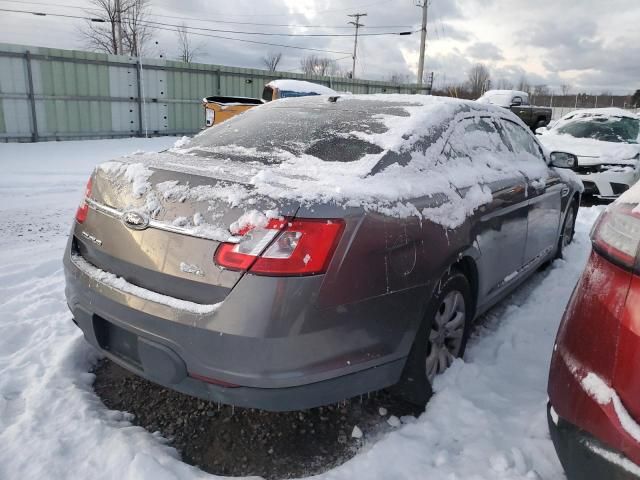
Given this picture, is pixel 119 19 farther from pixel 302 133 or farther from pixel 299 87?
pixel 302 133

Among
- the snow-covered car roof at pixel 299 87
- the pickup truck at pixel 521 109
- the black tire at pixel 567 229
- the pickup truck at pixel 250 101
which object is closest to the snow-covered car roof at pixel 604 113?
the pickup truck at pixel 250 101

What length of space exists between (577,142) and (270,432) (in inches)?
321

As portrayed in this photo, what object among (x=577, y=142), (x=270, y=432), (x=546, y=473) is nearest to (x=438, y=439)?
(x=546, y=473)

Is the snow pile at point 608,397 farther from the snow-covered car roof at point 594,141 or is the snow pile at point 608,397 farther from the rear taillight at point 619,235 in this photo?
the snow-covered car roof at point 594,141

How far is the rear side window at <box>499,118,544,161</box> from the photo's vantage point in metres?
3.69

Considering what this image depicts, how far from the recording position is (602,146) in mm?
8156

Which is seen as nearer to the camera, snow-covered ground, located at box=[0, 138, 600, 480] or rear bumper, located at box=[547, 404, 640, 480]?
rear bumper, located at box=[547, 404, 640, 480]

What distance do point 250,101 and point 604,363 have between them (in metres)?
11.7

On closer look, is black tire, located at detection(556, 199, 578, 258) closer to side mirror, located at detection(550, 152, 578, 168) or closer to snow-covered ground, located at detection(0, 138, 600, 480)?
side mirror, located at detection(550, 152, 578, 168)

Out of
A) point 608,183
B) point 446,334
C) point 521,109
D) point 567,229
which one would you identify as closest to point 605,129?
point 608,183

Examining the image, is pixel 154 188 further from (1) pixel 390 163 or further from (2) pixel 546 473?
(2) pixel 546 473

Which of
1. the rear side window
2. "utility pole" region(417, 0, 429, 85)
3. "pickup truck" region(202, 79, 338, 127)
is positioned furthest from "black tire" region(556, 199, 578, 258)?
"utility pole" region(417, 0, 429, 85)

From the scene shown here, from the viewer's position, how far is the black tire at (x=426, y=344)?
92.7 inches

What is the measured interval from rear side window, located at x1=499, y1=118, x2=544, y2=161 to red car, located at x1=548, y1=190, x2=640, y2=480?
208 cm
